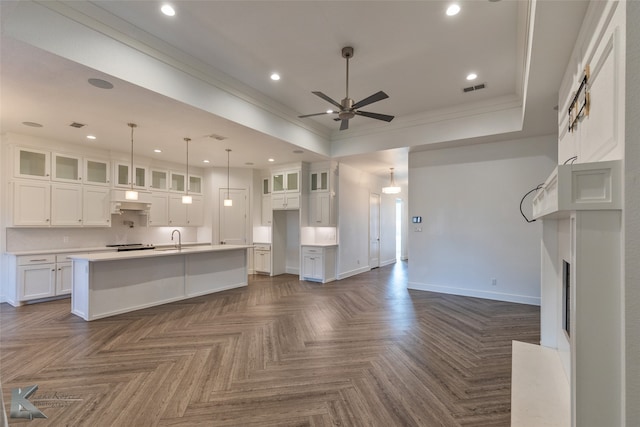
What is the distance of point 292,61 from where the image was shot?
384cm

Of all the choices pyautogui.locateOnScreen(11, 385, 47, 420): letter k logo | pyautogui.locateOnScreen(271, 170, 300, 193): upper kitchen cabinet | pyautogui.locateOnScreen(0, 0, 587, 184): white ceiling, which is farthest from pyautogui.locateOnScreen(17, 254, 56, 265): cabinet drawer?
pyautogui.locateOnScreen(11, 385, 47, 420): letter k logo

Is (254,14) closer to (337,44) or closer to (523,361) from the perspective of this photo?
(337,44)

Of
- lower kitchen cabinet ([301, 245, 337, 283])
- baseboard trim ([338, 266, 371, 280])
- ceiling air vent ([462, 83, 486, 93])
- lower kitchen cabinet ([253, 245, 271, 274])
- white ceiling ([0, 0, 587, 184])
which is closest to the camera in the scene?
white ceiling ([0, 0, 587, 184])

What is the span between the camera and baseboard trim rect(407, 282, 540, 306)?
507 cm

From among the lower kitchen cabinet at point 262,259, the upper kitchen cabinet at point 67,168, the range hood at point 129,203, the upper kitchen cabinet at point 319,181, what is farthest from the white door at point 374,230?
the upper kitchen cabinet at point 67,168

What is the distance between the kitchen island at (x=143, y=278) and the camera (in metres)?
4.23

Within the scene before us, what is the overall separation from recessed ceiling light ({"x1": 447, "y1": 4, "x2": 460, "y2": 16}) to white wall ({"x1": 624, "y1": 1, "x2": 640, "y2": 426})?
1928mm

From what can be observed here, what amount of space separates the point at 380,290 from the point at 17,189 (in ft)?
22.8

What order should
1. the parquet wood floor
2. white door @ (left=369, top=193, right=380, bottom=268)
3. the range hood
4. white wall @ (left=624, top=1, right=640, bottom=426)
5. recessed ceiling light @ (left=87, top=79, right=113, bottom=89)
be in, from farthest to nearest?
white door @ (left=369, top=193, right=380, bottom=268), the range hood, recessed ceiling light @ (left=87, top=79, right=113, bottom=89), the parquet wood floor, white wall @ (left=624, top=1, right=640, bottom=426)

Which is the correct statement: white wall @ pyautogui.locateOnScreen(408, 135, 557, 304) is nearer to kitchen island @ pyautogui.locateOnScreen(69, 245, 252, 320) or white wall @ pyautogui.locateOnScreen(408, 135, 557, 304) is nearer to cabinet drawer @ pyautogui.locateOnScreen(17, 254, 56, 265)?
kitchen island @ pyautogui.locateOnScreen(69, 245, 252, 320)

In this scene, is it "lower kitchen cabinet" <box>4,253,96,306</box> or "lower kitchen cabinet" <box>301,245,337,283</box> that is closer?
"lower kitchen cabinet" <box>4,253,96,306</box>

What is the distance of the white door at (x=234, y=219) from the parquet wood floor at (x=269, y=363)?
3023 millimetres

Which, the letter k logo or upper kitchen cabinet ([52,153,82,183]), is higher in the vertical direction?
upper kitchen cabinet ([52,153,82,183])

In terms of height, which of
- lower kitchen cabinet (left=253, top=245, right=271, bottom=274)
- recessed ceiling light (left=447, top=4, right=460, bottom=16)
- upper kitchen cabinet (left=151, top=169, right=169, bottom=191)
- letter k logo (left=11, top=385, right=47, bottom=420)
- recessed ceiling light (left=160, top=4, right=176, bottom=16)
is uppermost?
recessed ceiling light (left=447, top=4, right=460, bottom=16)
